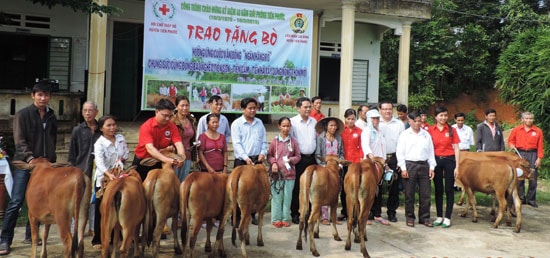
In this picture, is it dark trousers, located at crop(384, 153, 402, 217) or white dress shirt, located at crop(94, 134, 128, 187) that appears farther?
dark trousers, located at crop(384, 153, 402, 217)

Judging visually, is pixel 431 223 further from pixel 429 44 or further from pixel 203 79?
pixel 429 44

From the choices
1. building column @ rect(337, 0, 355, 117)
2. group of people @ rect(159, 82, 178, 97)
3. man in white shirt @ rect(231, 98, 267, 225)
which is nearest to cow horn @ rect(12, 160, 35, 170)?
man in white shirt @ rect(231, 98, 267, 225)

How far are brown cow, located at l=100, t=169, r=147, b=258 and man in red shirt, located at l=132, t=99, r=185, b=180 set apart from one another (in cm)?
60

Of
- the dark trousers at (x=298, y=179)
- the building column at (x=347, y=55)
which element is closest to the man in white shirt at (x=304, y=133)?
the dark trousers at (x=298, y=179)

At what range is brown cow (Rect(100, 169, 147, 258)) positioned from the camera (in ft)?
14.3

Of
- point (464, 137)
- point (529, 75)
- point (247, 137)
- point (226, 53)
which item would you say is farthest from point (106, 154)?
point (529, 75)

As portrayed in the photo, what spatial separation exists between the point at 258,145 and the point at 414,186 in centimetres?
242

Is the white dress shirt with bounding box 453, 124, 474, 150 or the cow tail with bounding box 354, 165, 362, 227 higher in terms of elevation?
the white dress shirt with bounding box 453, 124, 474, 150

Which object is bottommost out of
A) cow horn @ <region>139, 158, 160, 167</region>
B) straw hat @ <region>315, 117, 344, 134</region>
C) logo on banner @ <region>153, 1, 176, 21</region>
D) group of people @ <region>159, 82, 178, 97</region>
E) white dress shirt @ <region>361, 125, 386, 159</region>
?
cow horn @ <region>139, 158, 160, 167</region>

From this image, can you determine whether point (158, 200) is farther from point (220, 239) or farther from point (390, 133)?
point (390, 133)

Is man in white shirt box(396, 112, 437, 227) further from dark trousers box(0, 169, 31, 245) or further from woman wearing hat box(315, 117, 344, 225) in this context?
dark trousers box(0, 169, 31, 245)

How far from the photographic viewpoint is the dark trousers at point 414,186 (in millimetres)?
7164

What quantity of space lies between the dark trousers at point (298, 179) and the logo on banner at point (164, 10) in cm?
459

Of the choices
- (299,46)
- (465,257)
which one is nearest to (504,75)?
(299,46)
